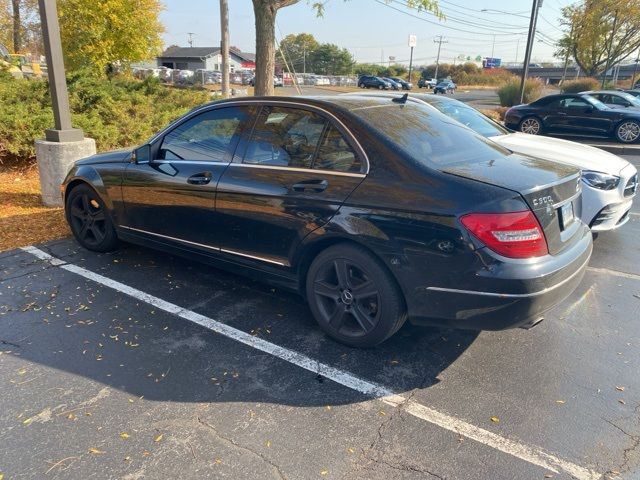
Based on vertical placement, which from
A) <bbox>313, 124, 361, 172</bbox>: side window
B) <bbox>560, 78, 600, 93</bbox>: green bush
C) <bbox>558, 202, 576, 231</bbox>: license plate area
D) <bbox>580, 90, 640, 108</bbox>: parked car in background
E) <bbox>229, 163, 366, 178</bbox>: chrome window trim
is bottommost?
<bbox>558, 202, 576, 231</bbox>: license plate area

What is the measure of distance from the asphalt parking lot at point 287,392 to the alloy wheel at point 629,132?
36.1ft

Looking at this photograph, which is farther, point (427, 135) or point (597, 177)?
point (597, 177)

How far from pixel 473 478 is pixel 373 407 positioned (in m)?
0.68

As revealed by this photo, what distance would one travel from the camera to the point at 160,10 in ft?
66.4

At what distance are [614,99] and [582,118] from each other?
8.37 ft

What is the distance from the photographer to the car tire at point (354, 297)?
3119 mm

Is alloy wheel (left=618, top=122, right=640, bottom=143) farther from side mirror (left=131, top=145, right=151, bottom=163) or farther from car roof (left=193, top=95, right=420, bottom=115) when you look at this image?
side mirror (left=131, top=145, right=151, bottom=163)

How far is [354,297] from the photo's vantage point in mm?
3293

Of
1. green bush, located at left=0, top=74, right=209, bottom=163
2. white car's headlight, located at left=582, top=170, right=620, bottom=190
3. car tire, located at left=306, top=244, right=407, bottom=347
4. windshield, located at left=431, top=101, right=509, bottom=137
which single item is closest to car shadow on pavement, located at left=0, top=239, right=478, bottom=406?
car tire, located at left=306, top=244, right=407, bottom=347

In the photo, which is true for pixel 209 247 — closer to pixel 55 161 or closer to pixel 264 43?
pixel 55 161

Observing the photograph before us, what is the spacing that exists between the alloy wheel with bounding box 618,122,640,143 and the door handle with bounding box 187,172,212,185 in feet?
43.1

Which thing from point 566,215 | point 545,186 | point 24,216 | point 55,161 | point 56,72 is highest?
point 56,72

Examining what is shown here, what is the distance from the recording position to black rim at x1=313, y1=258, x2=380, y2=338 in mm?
3240

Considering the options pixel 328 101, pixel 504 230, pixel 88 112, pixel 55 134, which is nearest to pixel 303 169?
pixel 328 101
